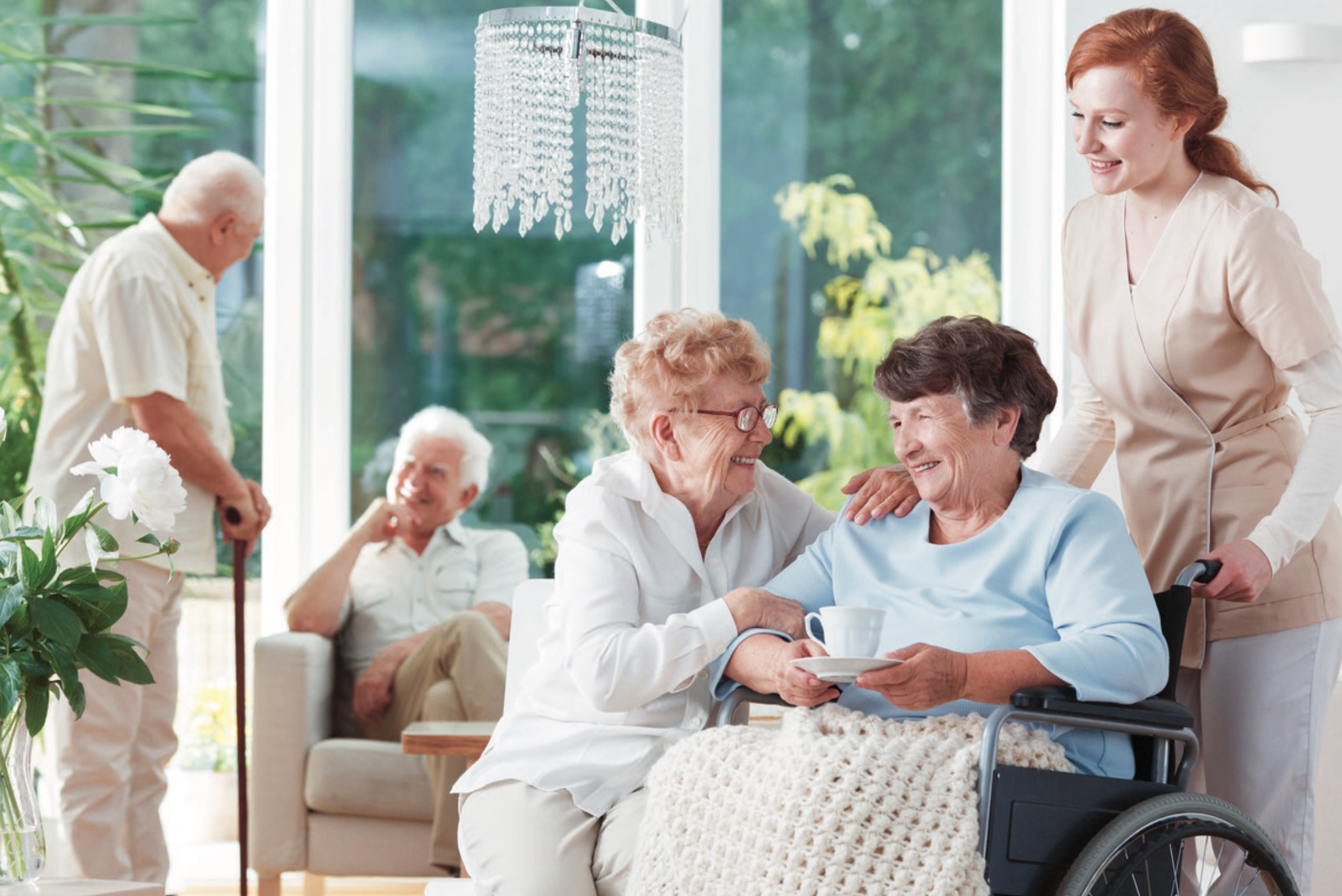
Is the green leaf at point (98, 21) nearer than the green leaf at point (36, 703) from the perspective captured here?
No

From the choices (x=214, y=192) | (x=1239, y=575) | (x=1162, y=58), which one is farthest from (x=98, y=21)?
(x=1239, y=575)

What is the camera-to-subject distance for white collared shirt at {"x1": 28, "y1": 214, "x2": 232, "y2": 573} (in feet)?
10.2

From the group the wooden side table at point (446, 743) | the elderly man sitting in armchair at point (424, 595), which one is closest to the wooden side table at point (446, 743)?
the wooden side table at point (446, 743)

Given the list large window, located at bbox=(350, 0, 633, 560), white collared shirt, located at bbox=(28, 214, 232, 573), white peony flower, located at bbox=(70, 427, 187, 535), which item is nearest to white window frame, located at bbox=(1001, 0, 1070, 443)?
large window, located at bbox=(350, 0, 633, 560)

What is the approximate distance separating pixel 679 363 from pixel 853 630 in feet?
Answer: 1.97

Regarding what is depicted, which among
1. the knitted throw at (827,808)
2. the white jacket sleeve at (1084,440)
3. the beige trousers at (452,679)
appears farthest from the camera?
the beige trousers at (452,679)

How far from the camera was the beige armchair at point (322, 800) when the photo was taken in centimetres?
314

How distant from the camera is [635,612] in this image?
197cm

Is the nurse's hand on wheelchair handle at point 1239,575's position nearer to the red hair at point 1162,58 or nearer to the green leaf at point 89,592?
the red hair at point 1162,58

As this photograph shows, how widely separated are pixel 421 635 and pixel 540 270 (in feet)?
3.66

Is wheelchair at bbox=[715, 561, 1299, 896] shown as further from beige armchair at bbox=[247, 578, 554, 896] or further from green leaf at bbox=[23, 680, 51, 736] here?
beige armchair at bbox=[247, 578, 554, 896]

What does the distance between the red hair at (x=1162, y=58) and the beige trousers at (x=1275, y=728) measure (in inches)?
31.4

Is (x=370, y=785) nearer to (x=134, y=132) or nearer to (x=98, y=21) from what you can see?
(x=134, y=132)

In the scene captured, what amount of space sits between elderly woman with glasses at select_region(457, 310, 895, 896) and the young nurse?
46 centimetres
